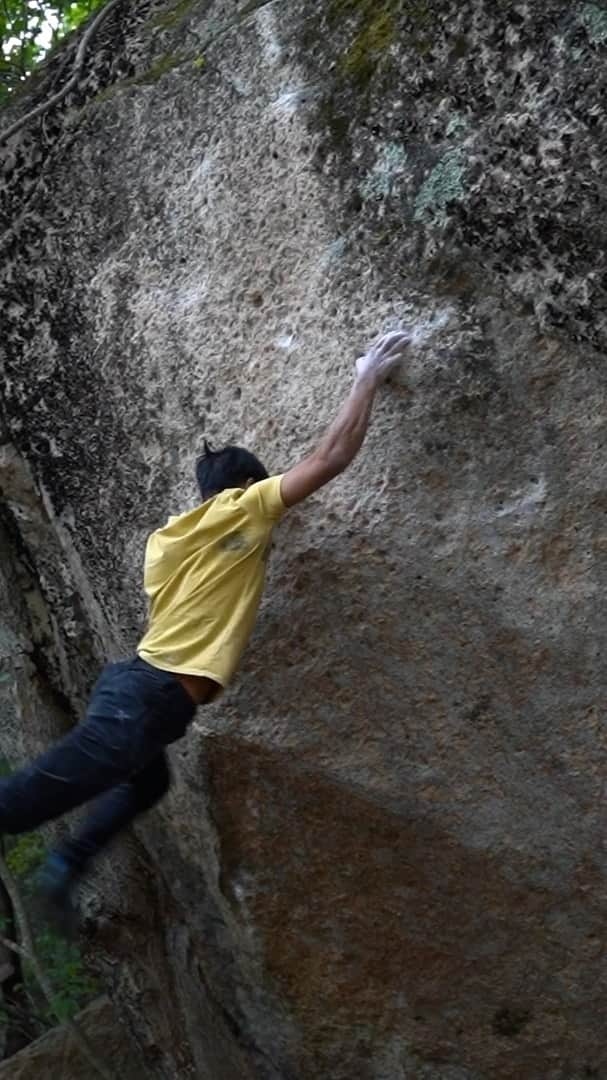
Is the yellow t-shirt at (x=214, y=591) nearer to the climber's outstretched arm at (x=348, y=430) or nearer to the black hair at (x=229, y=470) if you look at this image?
the black hair at (x=229, y=470)

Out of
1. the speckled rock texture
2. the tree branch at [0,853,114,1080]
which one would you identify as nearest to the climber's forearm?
the speckled rock texture

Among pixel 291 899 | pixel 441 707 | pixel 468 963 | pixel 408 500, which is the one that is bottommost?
pixel 468 963

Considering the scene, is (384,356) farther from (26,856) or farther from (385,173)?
(26,856)

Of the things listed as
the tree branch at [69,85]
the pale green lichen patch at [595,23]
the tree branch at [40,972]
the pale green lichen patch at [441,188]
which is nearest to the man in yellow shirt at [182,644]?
the pale green lichen patch at [441,188]

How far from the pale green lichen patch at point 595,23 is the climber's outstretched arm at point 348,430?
3.17ft

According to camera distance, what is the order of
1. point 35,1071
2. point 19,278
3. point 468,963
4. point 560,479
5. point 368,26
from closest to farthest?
point 560,479 < point 368,26 < point 468,963 < point 19,278 < point 35,1071

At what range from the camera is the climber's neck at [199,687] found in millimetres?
4438

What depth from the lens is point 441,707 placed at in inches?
179

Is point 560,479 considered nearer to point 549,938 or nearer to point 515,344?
point 515,344

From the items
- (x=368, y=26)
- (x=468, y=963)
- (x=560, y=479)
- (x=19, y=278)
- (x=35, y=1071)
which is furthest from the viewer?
(x=35, y=1071)

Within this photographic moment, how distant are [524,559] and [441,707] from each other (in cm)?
56

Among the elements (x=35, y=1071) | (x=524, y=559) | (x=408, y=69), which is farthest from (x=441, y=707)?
(x=35, y=1071)

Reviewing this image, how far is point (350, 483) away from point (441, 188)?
0.91m

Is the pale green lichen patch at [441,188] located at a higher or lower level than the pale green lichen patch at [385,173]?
lower
